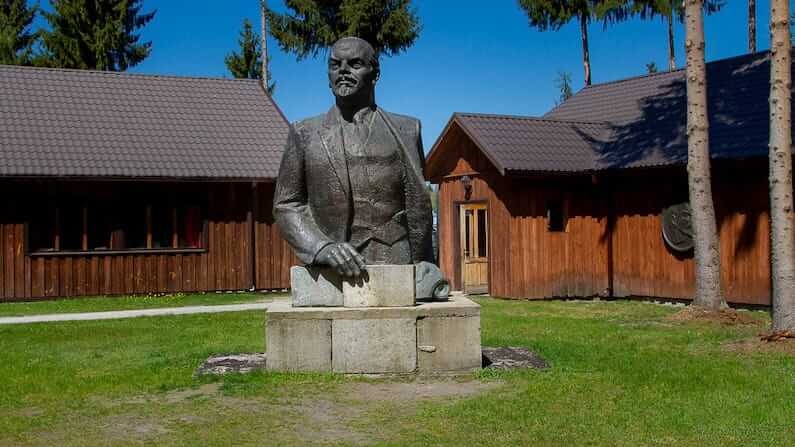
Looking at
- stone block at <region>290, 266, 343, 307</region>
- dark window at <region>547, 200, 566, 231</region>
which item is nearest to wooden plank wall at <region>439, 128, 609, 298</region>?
dark window at <region>547, 200, 566, 231</region>

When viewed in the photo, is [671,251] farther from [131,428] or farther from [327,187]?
[131,428]

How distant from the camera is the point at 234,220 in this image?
21078mm

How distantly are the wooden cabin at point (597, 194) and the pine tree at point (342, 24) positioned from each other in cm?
1307

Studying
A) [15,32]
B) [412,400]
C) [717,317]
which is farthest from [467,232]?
[15,32]

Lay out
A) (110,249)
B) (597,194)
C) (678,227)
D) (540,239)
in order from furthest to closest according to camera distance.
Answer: (110,249)
(597,194)
(540,239)
(678,227)

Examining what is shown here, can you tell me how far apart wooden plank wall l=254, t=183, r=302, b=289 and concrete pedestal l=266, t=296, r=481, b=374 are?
13004 mm

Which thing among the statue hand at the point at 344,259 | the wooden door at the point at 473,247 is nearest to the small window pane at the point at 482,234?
the wooden door at the point at 473,247

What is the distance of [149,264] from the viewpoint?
20.2m

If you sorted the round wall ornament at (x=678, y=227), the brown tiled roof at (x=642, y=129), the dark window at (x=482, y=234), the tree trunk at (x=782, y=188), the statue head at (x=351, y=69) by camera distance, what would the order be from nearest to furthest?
1. the statue head at (x=351, y=69)
2. the tree trunk at (x=782, y=188)
3. the brown tiled roof at (x=642, y=129)
4. the round wall ornament at (x=678, y=227)
5. the dark window at (x=482, y=234)

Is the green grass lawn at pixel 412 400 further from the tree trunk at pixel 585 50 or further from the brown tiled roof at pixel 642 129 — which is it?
the tree trunk at pixel 585 50

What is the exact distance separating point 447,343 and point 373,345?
69 centimetres

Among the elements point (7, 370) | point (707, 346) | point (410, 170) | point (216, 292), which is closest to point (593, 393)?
point (410, 170)

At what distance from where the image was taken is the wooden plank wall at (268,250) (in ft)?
70.0

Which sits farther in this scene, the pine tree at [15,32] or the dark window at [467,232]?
the pine tree at [15,32]
